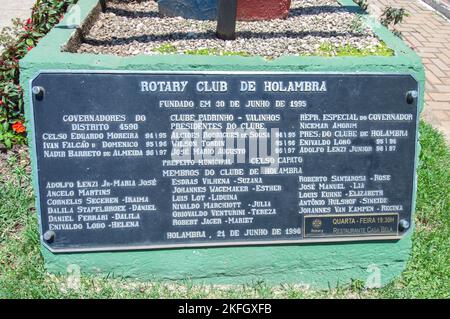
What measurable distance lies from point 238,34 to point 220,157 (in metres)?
1.42

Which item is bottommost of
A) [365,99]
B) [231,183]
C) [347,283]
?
[347,283]

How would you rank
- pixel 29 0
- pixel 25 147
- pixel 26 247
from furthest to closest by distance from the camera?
1. pixel 29 0
2. pixel 25 147
3. pixel 26 247

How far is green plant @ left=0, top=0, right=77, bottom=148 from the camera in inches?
164

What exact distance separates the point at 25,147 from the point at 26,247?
112 centimetres

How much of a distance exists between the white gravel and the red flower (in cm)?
82

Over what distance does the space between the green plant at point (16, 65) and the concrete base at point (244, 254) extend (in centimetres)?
112

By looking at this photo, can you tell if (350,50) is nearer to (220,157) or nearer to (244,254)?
(220,157)

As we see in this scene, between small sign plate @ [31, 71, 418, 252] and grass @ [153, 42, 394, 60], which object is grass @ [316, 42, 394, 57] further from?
small sign plate @ [31, 71, 418, 252]

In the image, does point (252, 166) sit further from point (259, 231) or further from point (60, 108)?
point (60, 108)

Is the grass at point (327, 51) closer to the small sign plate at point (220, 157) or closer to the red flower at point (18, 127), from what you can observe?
the small sign plate at point (220, 157)

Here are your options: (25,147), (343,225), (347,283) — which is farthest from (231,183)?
(25,147)

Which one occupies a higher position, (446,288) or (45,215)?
(45,215)

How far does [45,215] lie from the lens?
296cm

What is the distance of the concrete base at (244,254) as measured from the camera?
290 cm
